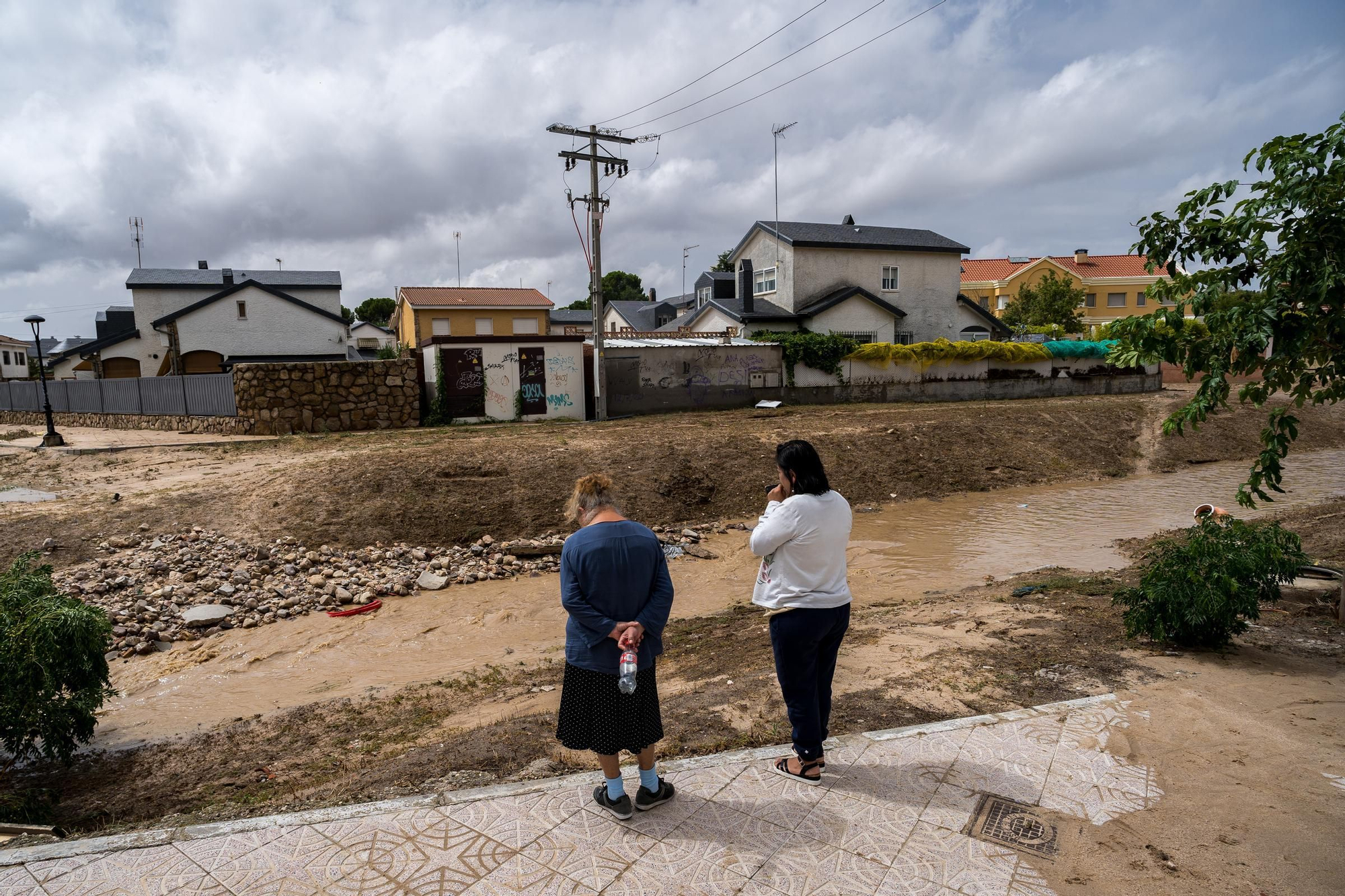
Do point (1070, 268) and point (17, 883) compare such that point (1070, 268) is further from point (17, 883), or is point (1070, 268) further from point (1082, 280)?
point (17, 883)

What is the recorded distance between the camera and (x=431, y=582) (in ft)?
31.6

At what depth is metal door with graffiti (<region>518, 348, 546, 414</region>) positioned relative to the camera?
2005 centimetres

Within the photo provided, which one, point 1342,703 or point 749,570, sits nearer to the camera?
point 1342,703

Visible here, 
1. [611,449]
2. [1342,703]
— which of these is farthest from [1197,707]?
[611,449]

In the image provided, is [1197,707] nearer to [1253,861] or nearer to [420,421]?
[1253,861]

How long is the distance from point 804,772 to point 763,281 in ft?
106

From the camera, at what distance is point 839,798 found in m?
3.49

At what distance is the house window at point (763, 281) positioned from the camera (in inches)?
1318

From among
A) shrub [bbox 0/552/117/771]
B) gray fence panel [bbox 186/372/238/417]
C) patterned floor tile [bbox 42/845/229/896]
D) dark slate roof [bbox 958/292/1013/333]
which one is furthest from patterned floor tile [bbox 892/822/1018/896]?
dark slate roof [bbox 958/292/1013/333]

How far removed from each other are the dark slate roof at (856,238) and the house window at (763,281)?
5.91 ft

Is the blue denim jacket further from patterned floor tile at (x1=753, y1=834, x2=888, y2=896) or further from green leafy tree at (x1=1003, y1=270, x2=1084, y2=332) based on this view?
green leafy tree at (x1=1003, y1=270, x2=1084, y2=332)

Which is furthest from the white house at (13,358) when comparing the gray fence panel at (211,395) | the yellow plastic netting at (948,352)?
the yellow plastic netting at (948,352)

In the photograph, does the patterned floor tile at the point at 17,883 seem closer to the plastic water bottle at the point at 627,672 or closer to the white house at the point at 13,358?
the plastic water bottle at the point at 627,672

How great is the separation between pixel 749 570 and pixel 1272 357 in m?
6.68
